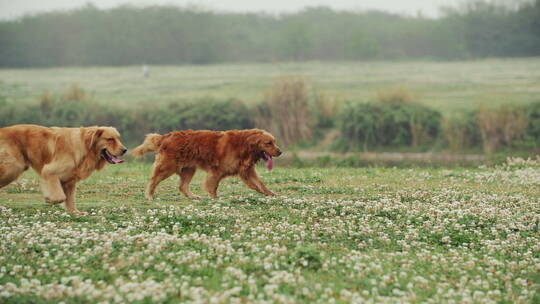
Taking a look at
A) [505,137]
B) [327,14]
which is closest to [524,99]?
[505,137]

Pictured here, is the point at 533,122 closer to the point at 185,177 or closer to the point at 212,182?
the point at 212,182

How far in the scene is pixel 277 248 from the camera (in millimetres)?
9727

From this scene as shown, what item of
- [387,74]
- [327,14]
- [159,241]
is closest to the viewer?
[159,241]

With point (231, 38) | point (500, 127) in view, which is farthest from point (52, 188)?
point (231, 38)

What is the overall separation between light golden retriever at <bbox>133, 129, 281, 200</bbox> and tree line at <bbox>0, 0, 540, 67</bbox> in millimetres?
57062

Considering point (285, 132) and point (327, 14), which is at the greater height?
point (327, 14)

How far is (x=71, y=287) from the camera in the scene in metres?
8.05

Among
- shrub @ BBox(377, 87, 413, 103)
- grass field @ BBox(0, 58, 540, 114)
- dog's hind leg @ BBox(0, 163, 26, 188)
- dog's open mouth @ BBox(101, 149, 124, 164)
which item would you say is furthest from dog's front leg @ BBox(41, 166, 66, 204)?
grass field @ BBox(0, 58, 540, 114)

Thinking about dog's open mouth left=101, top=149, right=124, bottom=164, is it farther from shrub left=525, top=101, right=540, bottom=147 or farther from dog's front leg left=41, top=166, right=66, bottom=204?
shrub left=525, top=101, right=540, bottom=147

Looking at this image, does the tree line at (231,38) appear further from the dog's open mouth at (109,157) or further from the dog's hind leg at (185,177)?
the dog's open mouth at (109,157)

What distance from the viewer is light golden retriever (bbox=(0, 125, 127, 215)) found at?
12.6 metres

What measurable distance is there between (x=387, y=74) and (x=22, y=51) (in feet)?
127

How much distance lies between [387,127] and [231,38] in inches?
1745

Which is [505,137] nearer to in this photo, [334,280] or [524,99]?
[524,99]
